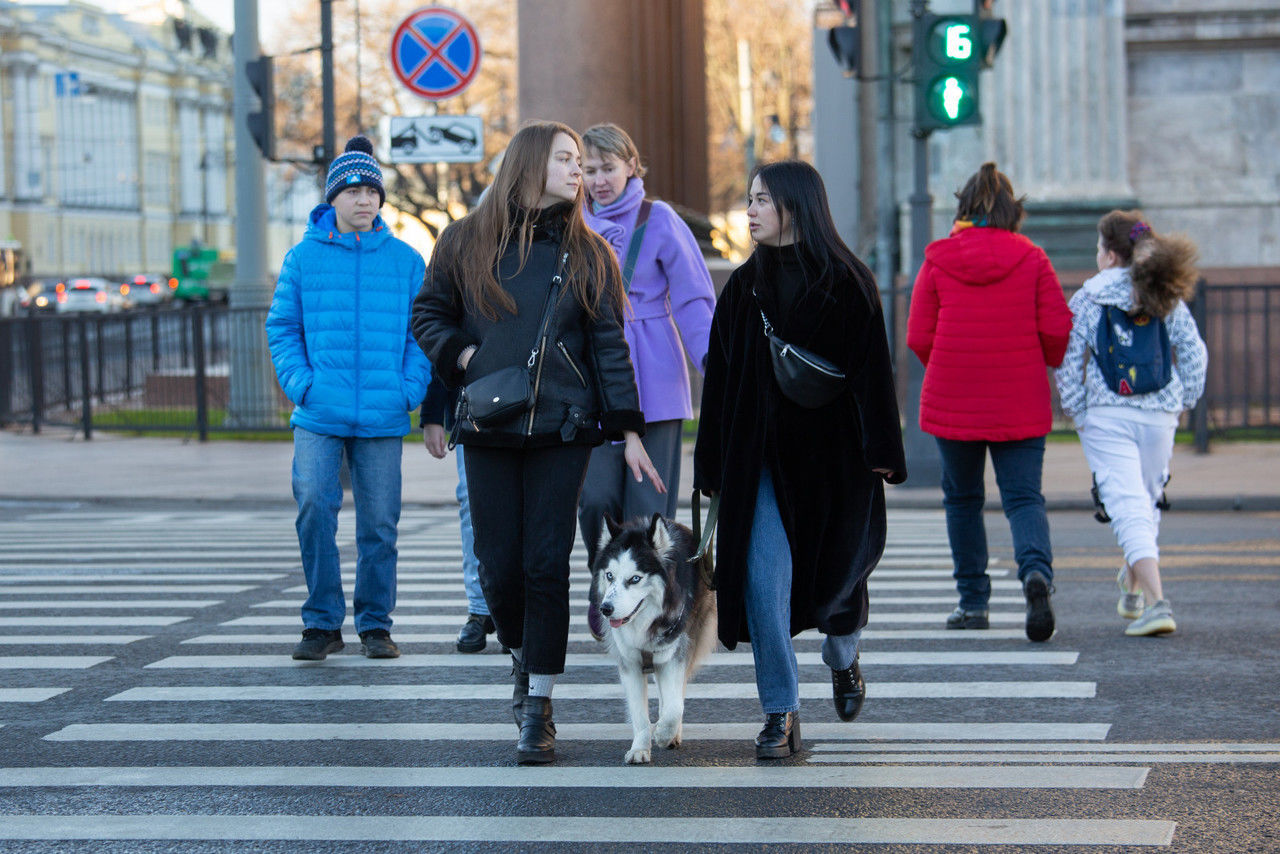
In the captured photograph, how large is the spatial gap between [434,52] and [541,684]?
33.8 ft

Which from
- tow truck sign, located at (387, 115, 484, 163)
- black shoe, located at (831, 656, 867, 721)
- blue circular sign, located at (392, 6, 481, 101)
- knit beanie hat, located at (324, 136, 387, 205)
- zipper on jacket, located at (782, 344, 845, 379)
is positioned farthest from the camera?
blue circular sign, located at (392, 6, 481, 101)

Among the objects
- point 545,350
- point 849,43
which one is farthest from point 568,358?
point 849,43

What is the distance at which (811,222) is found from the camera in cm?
519

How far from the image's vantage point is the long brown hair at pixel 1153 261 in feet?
24.4

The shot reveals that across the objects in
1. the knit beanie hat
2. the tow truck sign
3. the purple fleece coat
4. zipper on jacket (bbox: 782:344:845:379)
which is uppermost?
the tow truck sign

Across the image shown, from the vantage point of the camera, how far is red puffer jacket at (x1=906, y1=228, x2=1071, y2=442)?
Answer: 7.45 m

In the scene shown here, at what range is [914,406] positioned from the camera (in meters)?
14.3

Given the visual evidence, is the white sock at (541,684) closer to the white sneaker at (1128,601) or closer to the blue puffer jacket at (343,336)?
the blue puffer jacket at (343,336)

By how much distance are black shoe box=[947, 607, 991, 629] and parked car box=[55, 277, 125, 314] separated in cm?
5684

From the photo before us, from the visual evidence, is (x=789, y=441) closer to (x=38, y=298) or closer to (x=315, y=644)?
(x=315, y=644)

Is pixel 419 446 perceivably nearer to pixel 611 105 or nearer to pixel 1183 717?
pixel 611 105

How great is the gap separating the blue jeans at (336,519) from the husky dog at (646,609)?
1998 mm

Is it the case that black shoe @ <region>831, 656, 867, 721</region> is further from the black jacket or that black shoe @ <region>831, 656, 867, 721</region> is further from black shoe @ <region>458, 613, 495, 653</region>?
black shoe @ <region>458, 613, 495, 653</region>

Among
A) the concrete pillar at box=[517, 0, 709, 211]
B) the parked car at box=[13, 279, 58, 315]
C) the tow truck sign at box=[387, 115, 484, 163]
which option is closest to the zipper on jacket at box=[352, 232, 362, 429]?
the tow truck sign at box=[387, 115, 484, 163]
